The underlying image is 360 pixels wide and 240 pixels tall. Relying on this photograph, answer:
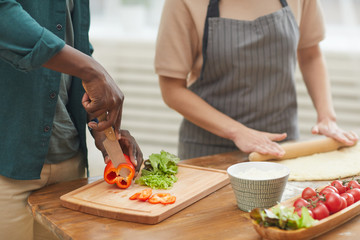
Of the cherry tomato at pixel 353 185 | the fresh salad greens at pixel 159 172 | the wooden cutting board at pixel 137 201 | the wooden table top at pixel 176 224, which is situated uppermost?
the cherry tomato at pixel 353 185

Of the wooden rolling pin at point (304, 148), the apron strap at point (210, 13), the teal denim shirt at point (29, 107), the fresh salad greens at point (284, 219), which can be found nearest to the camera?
the fresh salad greens at point (284, 219)

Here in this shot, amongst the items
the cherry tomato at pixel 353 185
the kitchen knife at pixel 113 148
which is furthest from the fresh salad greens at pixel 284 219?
the kitchen knife at pixel 113 148

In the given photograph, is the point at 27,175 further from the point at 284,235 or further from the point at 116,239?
the point at 284,235

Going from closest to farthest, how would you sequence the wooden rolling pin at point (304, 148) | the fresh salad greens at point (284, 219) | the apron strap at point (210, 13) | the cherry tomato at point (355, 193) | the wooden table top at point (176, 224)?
the fresh salad greens at point (284, 219), the wooden table top at point (176, 224), the cherry tomato at point (355, 193), the wooden rolling pin at point (304, 148), the apron strap at point (210, 13)

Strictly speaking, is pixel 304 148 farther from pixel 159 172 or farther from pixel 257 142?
pixel 159 172

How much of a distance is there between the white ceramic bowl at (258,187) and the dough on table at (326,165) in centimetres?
28

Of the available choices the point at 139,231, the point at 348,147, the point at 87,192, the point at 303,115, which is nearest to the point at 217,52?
the point at 348,147

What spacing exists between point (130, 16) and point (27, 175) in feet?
9.71

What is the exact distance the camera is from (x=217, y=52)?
174 cm

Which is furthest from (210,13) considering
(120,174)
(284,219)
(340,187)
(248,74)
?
(284,219)

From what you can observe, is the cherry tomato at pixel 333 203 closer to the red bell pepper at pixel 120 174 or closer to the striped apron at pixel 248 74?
the red bell pepper at pixel 120 174

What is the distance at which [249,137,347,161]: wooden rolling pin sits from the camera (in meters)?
1.61

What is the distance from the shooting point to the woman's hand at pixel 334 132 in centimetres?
176

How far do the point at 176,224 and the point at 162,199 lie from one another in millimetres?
103
